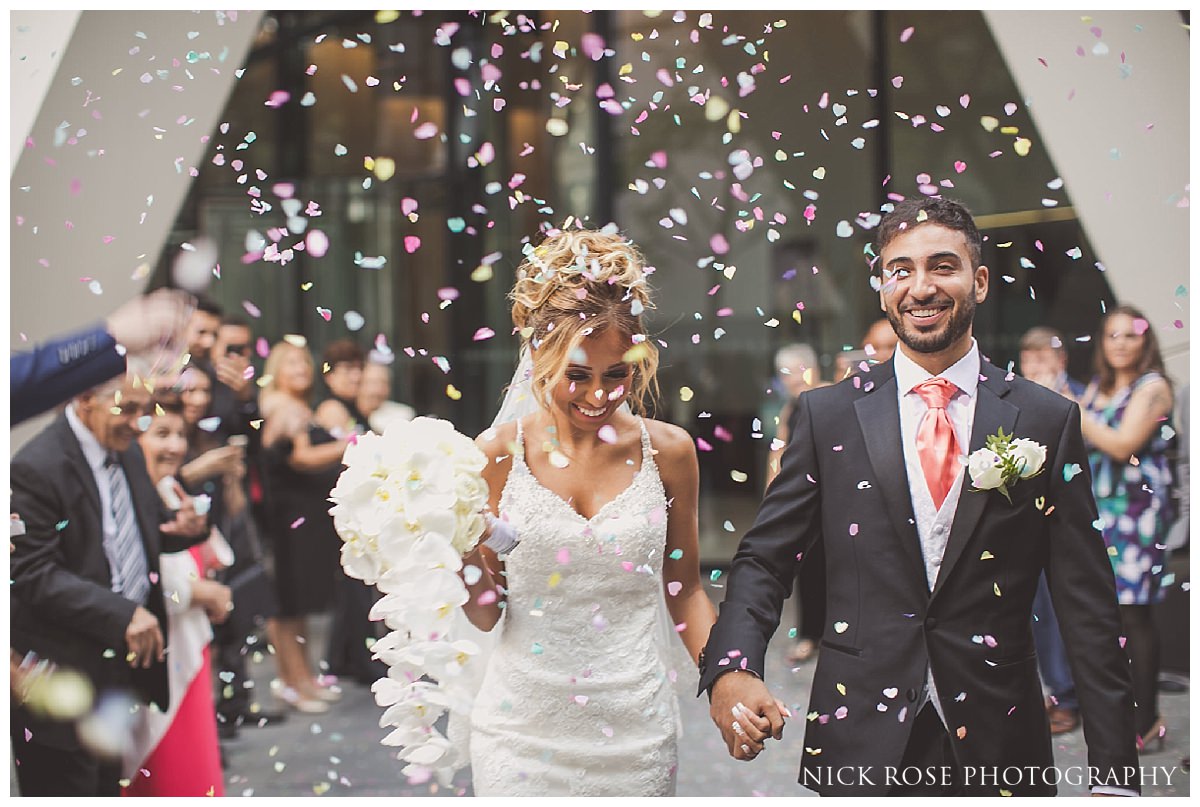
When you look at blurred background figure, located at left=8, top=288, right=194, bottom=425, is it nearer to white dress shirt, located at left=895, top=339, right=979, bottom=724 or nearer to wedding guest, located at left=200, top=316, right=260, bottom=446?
white dress shirt, located at left=895, top=339, right=979, bottom=724

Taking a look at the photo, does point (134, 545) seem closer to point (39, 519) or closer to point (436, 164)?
point (39, 519)

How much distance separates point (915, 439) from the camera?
279 centimetres

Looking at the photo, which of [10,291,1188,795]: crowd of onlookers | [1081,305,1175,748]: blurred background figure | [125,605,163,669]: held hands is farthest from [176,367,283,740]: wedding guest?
[1081,305,1175,748]: blurred background figure

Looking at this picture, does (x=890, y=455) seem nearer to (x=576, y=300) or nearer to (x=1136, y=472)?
(x=576, y=300)

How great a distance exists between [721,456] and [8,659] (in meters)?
6.93

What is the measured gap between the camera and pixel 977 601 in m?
2.69

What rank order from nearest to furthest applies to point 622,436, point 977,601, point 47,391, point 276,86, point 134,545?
point 977,601 < point 47,391 < point 622,436 < point 134,545 < point 276,86

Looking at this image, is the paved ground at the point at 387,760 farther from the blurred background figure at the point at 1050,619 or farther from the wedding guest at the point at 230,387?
the wedding guest at the point at 230,387

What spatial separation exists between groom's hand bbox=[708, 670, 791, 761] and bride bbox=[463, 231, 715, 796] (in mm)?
477

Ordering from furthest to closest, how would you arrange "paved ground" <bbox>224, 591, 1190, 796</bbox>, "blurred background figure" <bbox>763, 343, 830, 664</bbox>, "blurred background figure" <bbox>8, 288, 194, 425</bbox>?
1. "blurred background figure" <bbox>763, 343, 830, 664</bbox>
2. "paved ground" <bbox>224, 591, 1190, 796</bbox>
3. "blurred background figure" <bbox>8, 288, 194, 425</bbox>

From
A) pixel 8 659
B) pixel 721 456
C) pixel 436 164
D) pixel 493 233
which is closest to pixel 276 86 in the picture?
pixel 436 164

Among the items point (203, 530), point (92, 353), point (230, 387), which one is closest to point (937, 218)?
point (92, 353)

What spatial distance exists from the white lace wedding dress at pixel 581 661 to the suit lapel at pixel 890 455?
0.60 m

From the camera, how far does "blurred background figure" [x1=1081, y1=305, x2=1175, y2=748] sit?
5.18 metres
